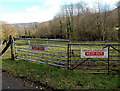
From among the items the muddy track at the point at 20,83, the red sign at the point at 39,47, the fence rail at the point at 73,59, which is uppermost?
the red sign at the point at 39,47

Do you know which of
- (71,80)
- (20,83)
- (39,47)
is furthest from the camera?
(39,47)

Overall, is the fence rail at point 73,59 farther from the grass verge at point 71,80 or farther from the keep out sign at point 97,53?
the grass verge at point 71,80

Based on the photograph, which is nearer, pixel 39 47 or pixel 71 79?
pixel 71 79

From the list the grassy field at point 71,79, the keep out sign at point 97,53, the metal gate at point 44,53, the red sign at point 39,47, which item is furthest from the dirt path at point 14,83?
the keep out sign at point 97,53

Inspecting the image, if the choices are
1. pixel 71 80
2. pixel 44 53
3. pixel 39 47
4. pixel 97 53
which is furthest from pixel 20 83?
pixel 97 53

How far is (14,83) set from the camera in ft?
17.3

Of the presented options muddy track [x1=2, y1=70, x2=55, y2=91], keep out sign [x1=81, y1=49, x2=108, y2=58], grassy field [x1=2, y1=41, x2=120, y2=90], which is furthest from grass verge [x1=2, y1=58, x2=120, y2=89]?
keep out sign [x1=81, y1=49, x2=108, y2=58]

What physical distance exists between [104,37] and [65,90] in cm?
3825

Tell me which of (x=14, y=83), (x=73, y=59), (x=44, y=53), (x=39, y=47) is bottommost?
(x=14, y=83)

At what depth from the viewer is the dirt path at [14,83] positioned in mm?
4899

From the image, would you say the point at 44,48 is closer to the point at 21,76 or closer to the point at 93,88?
the point at 21,76

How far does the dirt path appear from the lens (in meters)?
4.90

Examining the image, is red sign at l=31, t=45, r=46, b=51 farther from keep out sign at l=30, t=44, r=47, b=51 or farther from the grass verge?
the grass verge

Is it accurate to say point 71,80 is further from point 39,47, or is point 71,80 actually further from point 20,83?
point 39,47
